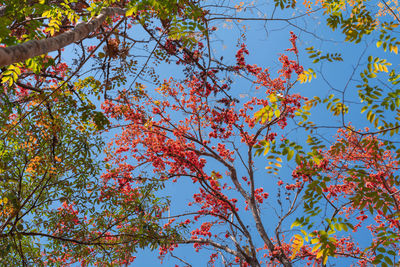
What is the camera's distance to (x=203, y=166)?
895 cm

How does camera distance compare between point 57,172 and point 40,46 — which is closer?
point 40,46

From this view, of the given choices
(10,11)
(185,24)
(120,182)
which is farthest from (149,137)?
(185,24)

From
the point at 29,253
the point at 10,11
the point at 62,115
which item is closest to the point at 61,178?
the point at 62,115

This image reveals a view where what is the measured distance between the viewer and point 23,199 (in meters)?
4.79

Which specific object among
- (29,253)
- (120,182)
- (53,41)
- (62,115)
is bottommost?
(29,253)

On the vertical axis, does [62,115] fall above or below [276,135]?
below

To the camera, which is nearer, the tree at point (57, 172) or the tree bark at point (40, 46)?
the tree bark at point (40, 46)

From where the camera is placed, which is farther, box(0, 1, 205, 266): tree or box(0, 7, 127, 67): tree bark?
box(0, 1, 205, 266): tree

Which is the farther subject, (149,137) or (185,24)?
(149,137)

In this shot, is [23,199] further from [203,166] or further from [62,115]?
[203,166]

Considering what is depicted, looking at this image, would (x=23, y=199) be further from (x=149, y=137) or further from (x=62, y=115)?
(x=149, y=137)

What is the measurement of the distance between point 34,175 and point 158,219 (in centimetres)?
244

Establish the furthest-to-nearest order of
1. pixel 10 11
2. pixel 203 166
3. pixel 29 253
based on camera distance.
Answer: pixel 203 166 < pixel 29 253 < pixel 10 11

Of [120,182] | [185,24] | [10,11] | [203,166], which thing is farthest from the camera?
[203,166]
